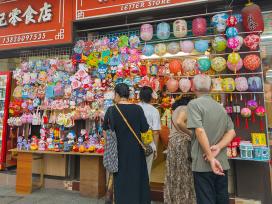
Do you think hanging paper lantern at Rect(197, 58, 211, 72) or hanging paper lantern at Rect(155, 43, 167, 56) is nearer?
hanging paper lantern at Rect(197, 58, 211, 72)

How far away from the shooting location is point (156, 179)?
4.23 m

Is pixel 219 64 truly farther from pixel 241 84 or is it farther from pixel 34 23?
pixel 34 23

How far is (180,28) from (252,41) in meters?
1.18

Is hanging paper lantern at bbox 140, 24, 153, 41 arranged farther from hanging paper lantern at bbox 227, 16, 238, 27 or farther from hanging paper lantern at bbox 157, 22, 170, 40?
hanging paper lantern at bbox 227, 16, 238, 27

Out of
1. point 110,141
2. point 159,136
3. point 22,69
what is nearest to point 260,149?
point 159,136

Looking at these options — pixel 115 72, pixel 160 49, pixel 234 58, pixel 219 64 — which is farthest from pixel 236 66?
pixel 115 72

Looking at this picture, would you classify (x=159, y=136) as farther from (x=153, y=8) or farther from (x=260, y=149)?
(x=153, y=8)

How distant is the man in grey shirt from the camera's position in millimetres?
2193

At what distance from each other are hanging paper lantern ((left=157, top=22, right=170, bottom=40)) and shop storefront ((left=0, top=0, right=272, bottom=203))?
18 mm

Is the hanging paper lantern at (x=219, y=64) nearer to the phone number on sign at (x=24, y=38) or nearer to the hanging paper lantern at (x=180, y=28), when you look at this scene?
the hanging paper lantern at (x=180, y=28)

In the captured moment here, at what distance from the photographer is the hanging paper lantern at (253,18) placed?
3.45 m

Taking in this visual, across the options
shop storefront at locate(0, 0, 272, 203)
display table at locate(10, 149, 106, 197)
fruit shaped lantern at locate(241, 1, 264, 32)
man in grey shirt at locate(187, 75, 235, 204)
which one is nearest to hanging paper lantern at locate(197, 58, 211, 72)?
shop storefront at locate(0, 0, 272, 203)

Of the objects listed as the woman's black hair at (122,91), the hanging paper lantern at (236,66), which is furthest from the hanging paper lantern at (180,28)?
the woman's black hair at (122,91)

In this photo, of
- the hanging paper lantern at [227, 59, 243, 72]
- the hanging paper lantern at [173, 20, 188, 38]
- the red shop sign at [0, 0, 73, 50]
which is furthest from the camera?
the red shop sign at [0, 0, 73, 50]
